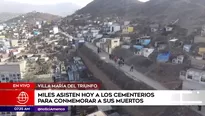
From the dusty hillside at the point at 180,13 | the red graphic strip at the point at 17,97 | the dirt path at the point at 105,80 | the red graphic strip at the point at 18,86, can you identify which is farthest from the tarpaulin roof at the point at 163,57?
the red graphic strip at the point at 17,97

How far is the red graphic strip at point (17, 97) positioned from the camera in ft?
24.6

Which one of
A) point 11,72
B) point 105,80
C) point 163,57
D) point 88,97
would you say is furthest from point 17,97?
point 163,57

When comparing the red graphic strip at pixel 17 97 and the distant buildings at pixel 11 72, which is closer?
the red graphic strip at pixel 17 97

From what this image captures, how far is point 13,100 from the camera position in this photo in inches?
312

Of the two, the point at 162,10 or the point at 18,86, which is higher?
the point at 162,10

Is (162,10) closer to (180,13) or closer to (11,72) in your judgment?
(180,13)

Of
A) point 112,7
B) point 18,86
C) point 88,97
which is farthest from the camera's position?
point 112,7

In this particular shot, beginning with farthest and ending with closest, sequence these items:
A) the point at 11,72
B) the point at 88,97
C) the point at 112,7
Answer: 1. the point at 112,7
2. the point at 11,72
3. the point at 88,97

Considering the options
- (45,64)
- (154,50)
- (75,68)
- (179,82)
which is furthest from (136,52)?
(45,64)

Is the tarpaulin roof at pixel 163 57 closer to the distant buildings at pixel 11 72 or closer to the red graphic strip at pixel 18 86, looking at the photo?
the red graphic strip at pixel 18 86

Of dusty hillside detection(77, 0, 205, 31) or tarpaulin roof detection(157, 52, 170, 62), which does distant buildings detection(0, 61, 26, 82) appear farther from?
dusty hillside detection(77, 0, 205, 31)

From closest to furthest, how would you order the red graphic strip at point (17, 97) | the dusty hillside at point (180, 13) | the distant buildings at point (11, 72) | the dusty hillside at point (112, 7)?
the red graphic strip at point (17, 97)
the distant buildings at point (11, 72)
the dusty hillside at point (180, 13)
the dusty hillside at point (112, 7)

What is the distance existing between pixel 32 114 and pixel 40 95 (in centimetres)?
689

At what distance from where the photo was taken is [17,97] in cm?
776
